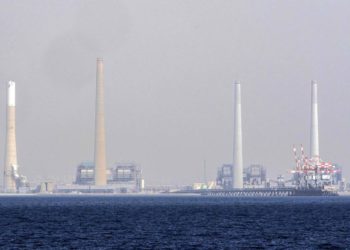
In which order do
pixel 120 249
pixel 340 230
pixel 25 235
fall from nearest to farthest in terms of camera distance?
pixel 120 249 < pixel 25 235 < pixel 340 230

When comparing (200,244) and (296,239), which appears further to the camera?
(296,239)

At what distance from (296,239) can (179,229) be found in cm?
1843

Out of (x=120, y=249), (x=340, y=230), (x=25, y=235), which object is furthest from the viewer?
(x=340, y=230)

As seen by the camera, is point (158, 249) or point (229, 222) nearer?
point (158, 249)

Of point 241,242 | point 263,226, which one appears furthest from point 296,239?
point 263,226

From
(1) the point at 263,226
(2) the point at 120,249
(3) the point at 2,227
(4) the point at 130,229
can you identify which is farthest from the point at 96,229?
(2) the point at 120,249

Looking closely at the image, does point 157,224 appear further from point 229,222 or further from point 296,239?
point 296,239

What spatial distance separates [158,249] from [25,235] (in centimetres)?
1895

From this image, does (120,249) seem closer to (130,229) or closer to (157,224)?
(130,229)

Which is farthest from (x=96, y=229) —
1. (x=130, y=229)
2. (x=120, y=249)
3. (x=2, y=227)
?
(x=120, y=249)

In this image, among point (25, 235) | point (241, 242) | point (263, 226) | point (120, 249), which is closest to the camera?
point (120, 249)

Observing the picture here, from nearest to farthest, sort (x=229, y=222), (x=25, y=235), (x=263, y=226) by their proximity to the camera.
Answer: (x=25, y=235)
(x=263, y=226)
(x=229, y=222)

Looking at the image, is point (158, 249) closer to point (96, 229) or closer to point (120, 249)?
point (120, 249)

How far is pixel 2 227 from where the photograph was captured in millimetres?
109438
